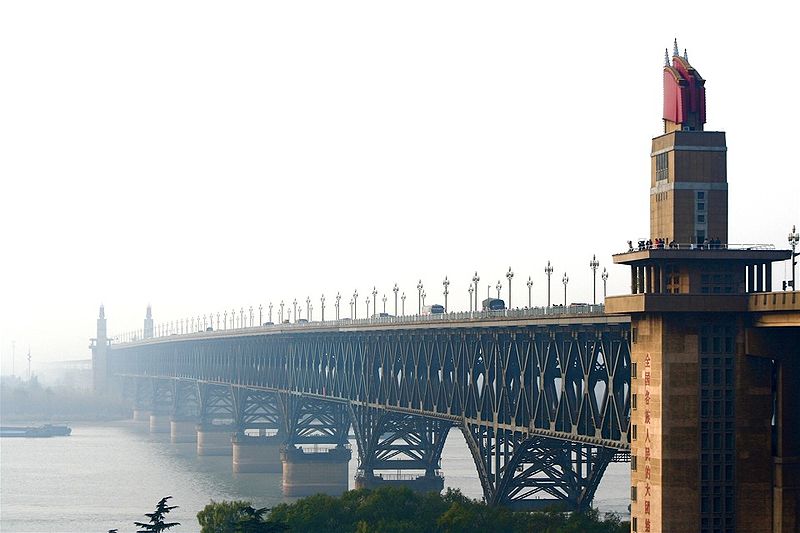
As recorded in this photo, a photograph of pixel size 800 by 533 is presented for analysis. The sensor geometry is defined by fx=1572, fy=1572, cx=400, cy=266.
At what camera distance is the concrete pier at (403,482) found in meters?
170

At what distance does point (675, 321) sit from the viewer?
92188 mm

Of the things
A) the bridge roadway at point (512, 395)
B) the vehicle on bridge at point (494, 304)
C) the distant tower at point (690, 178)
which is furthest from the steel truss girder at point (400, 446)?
the distant tower at point (690, 178)

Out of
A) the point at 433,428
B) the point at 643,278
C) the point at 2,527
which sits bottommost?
the point at 2,527

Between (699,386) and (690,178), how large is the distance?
42.7 ft

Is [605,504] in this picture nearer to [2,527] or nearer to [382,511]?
[382,511]

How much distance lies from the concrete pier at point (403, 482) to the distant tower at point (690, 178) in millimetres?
77437

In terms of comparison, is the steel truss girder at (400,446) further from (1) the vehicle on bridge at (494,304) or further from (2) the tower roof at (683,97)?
(2) the tower roof at (683,97)

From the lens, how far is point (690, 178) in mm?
95625

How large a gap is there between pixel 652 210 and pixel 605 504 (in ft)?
269

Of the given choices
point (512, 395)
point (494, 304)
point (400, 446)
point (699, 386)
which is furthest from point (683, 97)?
point (400, 446)

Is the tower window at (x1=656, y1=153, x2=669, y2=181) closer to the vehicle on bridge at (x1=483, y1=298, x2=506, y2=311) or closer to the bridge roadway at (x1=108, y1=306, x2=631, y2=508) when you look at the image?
the bridge roadway at (x1=108, y1=306, x2=631, y2=508)

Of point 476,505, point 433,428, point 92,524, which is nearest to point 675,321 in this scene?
point 476,505

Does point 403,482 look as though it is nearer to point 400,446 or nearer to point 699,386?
point 400,446

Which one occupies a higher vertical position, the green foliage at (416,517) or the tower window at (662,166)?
the tower window at (662,166)
